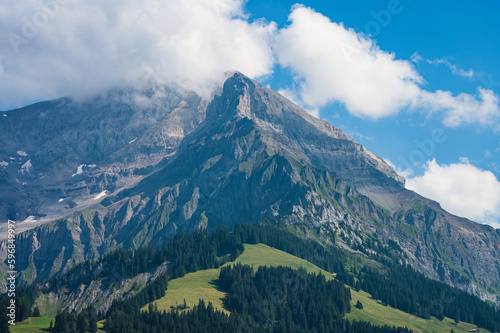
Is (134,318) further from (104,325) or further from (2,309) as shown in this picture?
(2,309)

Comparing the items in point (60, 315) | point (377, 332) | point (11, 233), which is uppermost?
point (11, 233)

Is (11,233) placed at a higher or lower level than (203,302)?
higher

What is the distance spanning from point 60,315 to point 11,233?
3259cm

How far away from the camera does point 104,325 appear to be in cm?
17288

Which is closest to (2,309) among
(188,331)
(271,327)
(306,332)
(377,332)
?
(188,331)

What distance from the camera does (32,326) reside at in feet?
530

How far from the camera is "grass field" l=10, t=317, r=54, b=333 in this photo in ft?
500

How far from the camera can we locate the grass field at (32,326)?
500 ft

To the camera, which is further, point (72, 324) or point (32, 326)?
point (32, 326)

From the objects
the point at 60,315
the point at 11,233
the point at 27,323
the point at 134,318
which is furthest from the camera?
the point at 134,318

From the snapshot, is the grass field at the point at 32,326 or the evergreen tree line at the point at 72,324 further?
the evergreen tree line at the point at 72,324

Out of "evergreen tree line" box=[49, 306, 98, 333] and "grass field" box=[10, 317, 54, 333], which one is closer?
"grass field" box=[10, 317, 54, 333]

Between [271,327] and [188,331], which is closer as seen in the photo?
[188,331]

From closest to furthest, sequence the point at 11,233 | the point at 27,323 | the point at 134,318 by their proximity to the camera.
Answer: the point at 11,233
the point at 27,323
the point at 134,318
